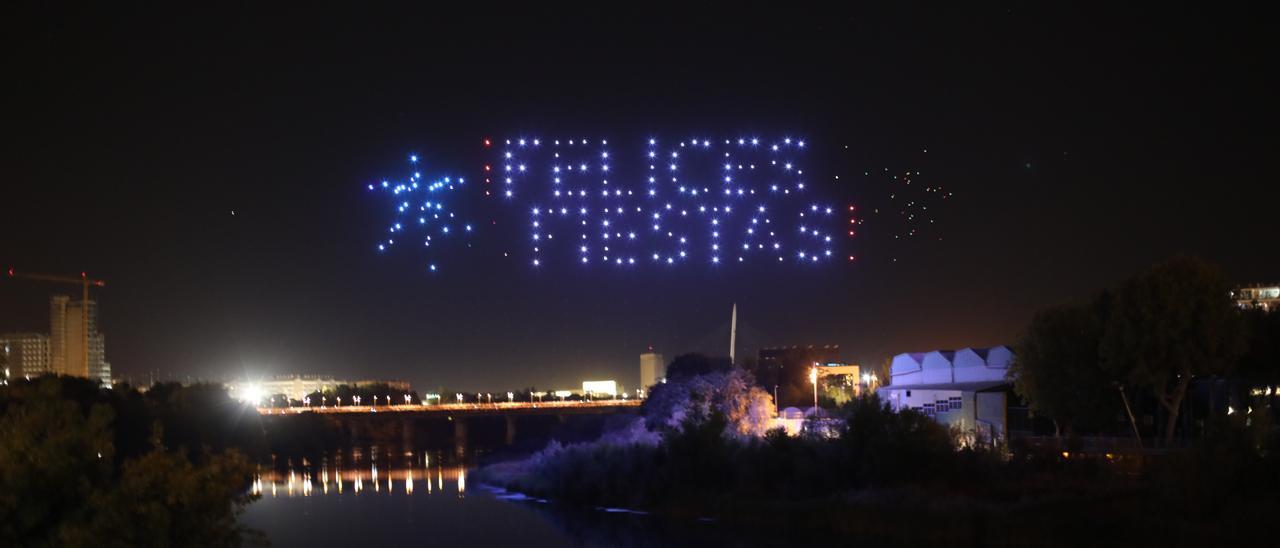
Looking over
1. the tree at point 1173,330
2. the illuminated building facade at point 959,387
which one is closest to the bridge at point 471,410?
the illuminated building facade at point 959,387

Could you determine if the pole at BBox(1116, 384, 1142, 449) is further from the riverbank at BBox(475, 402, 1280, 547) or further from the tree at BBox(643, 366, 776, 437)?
the tree at BBox(643, 366, 776, 437)

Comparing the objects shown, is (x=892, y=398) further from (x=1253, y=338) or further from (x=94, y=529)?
(x=94, y=529)

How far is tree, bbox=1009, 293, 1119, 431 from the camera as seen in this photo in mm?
40406

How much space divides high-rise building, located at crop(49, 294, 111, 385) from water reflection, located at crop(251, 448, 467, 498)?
103ft

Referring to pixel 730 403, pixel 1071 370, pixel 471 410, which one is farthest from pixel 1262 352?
pixel 471 410

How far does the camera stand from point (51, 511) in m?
19.1

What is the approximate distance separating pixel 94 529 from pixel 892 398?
45.9 m

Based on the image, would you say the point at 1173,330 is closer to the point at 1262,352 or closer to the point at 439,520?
the point at 1262,352

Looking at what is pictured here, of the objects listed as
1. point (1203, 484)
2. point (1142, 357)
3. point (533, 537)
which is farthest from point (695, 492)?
point (1203, 484)

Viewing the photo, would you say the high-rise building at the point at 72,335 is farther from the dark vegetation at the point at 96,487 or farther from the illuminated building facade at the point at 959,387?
the dark vegetation at the point at 96,487

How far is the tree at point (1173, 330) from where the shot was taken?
38094mm

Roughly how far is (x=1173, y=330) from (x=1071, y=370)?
3503mm

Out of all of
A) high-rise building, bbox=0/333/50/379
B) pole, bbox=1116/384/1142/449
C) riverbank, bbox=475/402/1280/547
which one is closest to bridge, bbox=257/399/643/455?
high-rise building, bbox=0/333/50/379

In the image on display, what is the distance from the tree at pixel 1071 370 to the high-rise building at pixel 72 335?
86972mm
